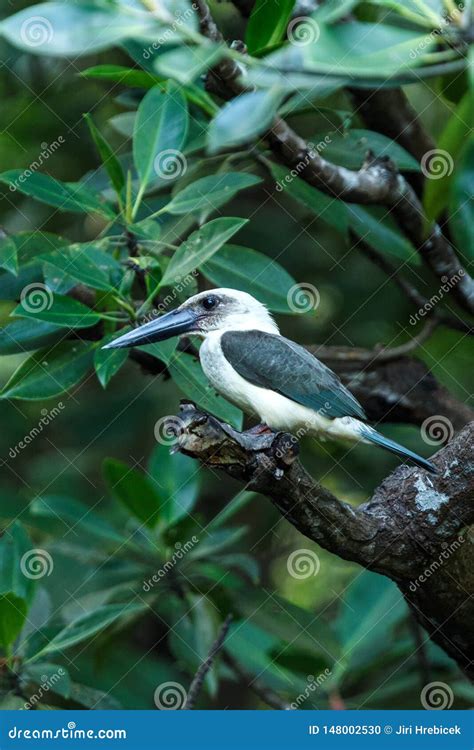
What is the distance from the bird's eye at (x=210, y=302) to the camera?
3.01 m

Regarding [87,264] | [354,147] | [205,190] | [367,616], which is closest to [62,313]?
[87,264]

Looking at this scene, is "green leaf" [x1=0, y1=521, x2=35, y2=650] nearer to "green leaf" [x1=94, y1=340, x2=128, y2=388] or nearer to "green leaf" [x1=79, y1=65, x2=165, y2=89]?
"green leaf" [x1=94, y1=340, x2=128, y2=388]

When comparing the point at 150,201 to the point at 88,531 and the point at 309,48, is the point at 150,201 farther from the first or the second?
the point at 309,48

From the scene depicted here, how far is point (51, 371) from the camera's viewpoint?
293 cm

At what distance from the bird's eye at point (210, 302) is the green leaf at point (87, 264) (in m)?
0.31

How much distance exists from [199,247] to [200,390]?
0.45 m

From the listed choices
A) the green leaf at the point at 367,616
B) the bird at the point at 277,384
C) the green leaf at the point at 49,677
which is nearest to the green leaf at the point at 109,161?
the bird at the point at 277,384

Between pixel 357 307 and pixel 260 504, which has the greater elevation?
pixel 357 307

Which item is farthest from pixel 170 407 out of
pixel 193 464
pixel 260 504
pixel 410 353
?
pixel 410 353

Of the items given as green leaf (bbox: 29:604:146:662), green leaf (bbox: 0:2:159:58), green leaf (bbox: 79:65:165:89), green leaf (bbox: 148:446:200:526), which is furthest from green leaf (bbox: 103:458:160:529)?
green leaf (bbox: 0:2:159:58)

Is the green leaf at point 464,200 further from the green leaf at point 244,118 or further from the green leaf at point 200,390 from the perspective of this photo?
the green leaf at point 200,390

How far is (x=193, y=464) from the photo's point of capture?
3.64 m

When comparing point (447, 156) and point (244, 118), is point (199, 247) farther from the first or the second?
point (244, 118)

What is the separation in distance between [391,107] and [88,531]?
1855 mm
